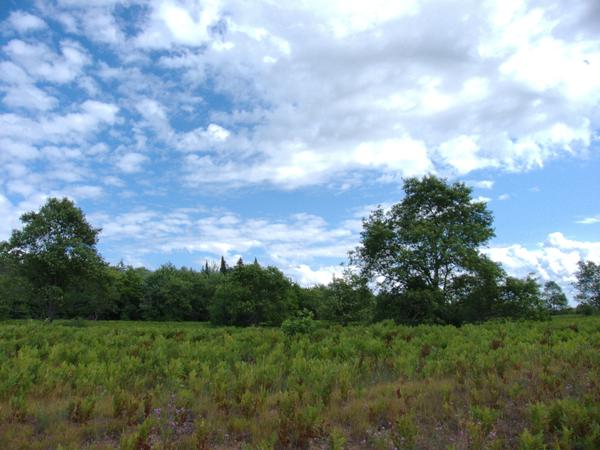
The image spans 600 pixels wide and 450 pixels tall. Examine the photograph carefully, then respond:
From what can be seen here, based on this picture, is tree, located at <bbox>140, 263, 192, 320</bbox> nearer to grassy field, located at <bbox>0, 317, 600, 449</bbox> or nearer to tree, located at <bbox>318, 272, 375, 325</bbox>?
tree, located at <bbox>318, 272, 375, 325</bbox>

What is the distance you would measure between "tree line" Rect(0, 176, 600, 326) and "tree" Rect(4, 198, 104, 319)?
10cm

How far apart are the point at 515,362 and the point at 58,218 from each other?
45.4m

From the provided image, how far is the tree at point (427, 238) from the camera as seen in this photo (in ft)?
95.2

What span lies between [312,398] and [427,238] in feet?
→ 77.1

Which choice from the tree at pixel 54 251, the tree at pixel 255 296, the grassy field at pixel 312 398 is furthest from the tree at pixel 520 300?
the tree at pixel 54 251

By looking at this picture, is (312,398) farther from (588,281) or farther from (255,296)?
(588,281)

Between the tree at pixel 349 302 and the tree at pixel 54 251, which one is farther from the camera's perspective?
the tree at pixel 54 251

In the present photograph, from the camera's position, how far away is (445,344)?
1157 centimetres

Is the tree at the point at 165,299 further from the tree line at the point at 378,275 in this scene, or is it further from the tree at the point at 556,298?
the tree at the point at 556,298

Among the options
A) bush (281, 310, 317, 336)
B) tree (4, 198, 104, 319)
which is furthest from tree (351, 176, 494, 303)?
tree (4, 198, 104, 319)

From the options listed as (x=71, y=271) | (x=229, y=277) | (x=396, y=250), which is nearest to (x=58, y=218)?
(x=71, y=271)

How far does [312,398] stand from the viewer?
7.25m

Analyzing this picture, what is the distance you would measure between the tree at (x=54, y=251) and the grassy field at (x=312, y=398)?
3463cm

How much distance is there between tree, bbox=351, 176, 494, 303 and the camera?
29.0 meters
